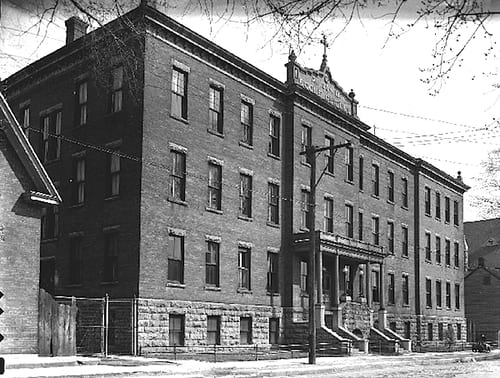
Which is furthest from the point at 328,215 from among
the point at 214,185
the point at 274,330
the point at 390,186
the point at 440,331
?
the point at 440,331

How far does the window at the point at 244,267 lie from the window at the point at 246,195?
1645 millimetres

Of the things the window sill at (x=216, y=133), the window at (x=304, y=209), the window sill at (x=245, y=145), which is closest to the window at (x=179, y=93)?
the window sill at (x=216, y=133)

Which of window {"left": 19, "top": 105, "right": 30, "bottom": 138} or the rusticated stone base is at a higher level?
window {"left": 19, "top": 105, "right": 30, "bottom": 138}

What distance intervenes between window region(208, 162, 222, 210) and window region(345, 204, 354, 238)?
11.7 meters

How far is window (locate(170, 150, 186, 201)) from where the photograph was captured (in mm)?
31203

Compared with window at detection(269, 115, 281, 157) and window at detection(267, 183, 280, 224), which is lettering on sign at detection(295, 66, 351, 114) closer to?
window at detection(269, 115, 281, 157)

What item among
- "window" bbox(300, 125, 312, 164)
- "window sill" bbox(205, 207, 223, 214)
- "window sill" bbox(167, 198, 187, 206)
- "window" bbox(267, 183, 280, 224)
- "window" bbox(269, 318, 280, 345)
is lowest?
"window" bbox(269, 318, 280, 345)

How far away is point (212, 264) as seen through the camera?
32656 mm

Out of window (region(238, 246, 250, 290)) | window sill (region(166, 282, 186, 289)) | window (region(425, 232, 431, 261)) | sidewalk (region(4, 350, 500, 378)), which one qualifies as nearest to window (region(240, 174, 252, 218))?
window (region(238, 246, 250, 290))

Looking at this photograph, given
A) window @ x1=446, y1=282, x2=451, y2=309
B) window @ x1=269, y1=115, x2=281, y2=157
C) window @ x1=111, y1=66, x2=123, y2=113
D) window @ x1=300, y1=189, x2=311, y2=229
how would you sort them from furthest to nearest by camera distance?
window @ x1=446, y1=282, x2=451, y2=309 < window @ x1=300, y1=189, x2=311, y2=229 < window @ x1=269, y1=115, x2=281, y2=157 < window @ x1=111, y1=66, x2=123, y2=113

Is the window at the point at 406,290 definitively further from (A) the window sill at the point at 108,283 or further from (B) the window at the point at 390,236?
(A) the window sill at the point at 108,283

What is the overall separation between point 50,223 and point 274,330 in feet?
37.7

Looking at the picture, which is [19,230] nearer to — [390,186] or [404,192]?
[390,186]

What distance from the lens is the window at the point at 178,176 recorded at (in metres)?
31.2
